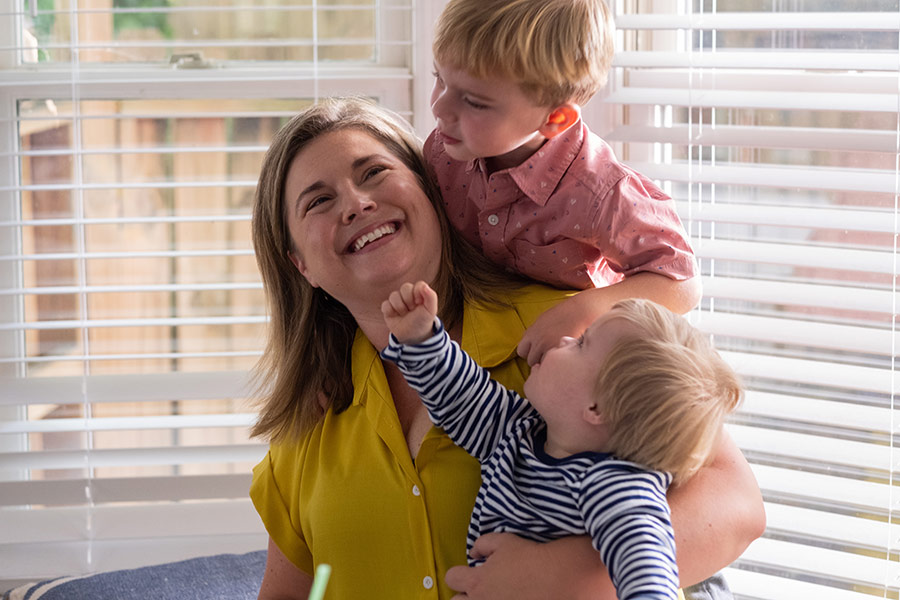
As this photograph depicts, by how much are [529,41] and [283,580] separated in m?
0.94

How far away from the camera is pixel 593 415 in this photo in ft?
3.73

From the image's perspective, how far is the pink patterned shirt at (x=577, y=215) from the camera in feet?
A: 4.34

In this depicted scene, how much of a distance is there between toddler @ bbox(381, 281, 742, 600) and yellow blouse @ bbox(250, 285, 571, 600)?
0.22 ft

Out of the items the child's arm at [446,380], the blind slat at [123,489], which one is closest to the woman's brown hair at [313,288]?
the child's arm at [446,380]

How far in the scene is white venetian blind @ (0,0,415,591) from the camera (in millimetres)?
2025

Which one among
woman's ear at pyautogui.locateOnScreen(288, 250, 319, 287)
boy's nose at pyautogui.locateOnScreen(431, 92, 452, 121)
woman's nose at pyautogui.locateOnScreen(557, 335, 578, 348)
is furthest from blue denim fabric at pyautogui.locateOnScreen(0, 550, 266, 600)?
boy's nose at pyautogui.locateOnScreen(431, 92, 452, 121)

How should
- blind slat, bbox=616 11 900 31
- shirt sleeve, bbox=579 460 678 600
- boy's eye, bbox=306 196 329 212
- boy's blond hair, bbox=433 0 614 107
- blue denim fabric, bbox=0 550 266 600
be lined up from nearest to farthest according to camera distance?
shirt sleeve, bbox=579 460 678 600
boy's blond hair, bbox=433 0 614 107
boy's eye, bbox=306 196 329 212
blind slat, bbox=616 11 900 31
blue denim fabric, bbox=0 550 266 600

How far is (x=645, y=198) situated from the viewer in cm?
134

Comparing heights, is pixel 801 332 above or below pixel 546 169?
below

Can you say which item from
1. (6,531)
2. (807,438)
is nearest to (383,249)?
(807,438)

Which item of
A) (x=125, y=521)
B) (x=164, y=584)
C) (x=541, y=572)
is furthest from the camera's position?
(x=125, y=521)

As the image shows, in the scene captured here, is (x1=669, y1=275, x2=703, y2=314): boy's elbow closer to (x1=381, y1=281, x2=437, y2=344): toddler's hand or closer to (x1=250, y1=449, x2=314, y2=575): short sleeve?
(x1=381, y1=281, x2=437, y2=344): toddler's hand

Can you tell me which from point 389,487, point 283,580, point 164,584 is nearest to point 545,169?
point 389,487

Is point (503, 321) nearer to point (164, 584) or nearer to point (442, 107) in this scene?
point (442, 107)
